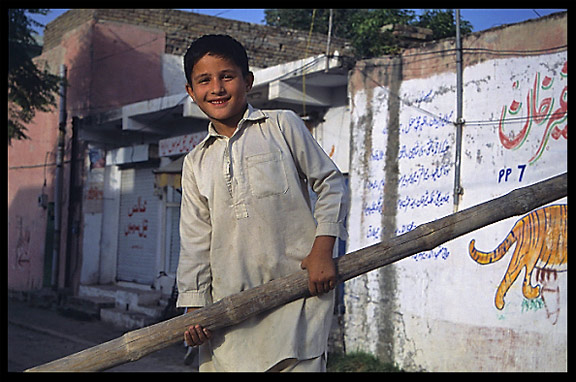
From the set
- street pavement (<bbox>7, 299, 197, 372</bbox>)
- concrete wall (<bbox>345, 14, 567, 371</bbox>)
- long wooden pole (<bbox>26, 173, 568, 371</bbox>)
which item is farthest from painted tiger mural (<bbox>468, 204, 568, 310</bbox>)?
long wooden pole (<bbox>26, 173, 568, 371</bbox>)

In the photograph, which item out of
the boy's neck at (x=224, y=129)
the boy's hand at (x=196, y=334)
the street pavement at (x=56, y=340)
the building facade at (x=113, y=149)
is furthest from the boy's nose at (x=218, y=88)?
the building facade at (x=113, y=149)

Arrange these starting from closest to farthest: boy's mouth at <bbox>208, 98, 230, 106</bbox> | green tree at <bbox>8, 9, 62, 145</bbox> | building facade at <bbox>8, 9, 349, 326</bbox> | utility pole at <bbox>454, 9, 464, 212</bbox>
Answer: boy's mouth at <bbox>208, 98, 230, 106</bbox> < utility pole at <bbox>454, 9, 464, 212</bbox> < green tree at <bbox>8, 9, 62, 145</bbox> < building facade at <bbox>8, 9, 349, 326</bbox>

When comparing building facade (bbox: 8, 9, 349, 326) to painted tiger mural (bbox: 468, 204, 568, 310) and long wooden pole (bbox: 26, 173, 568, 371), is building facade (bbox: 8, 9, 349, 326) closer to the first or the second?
painted tiger mural (bbox: 468, 204, 568, 310)

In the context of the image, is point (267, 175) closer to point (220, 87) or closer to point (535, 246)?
point (220, 87)

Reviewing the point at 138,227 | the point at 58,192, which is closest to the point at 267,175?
the point at 138,227

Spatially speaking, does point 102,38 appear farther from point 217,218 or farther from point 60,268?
point 217,218

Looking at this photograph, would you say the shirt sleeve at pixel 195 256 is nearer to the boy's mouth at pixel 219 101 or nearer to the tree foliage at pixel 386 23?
the boy's mouth at pixel 219 101

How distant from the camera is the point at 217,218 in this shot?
97.1 inches

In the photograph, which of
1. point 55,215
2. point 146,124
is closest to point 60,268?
point 55,215

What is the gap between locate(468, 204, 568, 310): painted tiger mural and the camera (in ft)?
18.9

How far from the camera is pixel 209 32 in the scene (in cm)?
1380

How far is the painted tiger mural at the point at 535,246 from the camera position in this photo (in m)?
5.77

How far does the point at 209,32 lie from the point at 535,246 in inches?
371

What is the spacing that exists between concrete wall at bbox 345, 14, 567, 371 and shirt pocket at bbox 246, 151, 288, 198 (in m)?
4.02
